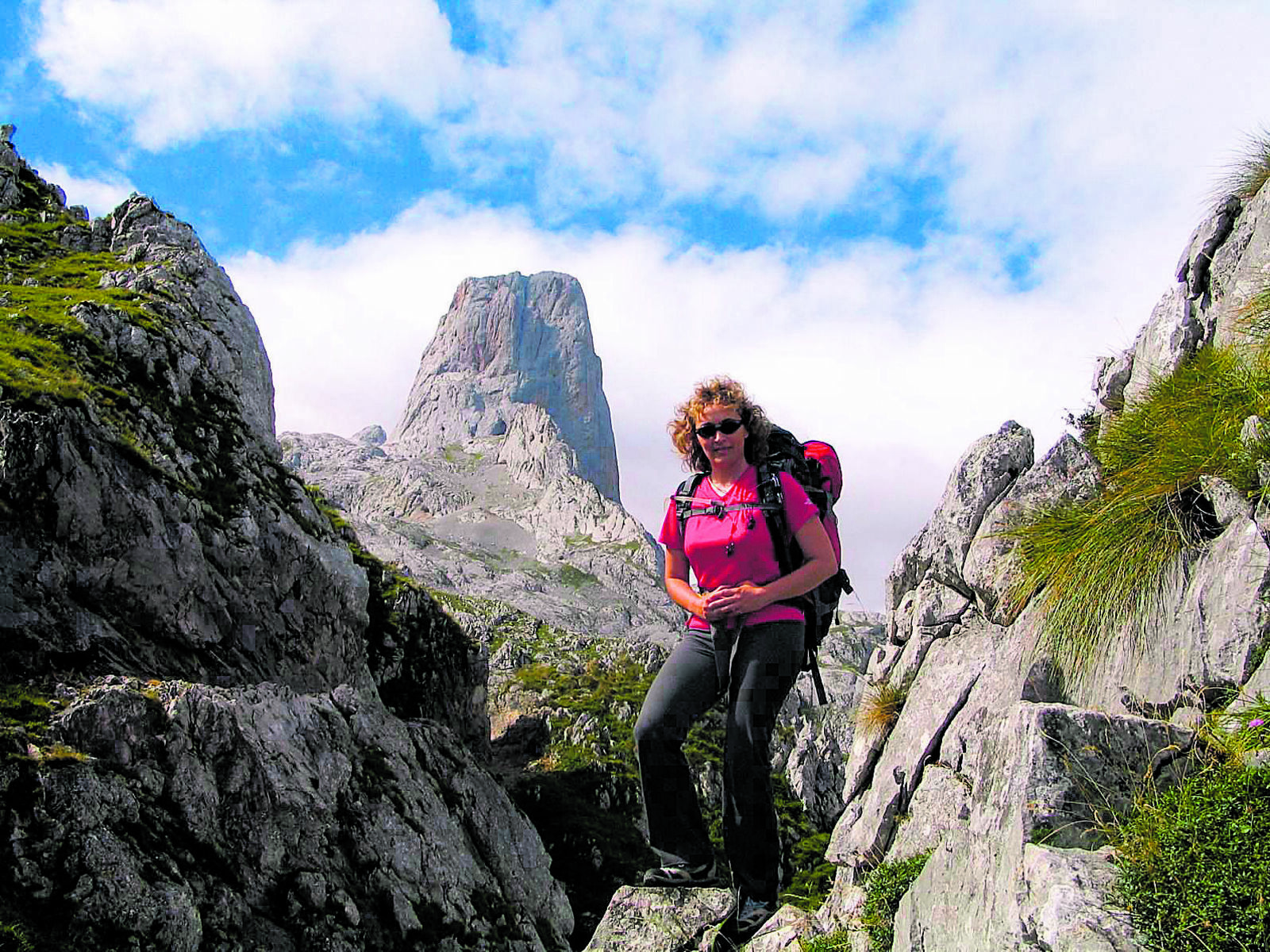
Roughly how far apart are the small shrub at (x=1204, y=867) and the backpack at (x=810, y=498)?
89.9 inches

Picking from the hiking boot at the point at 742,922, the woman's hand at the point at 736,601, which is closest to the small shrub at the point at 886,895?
the hiking boot at the point at 742,922

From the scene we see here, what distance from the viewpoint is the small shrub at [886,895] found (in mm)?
5668

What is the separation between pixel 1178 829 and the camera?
3.87 metres

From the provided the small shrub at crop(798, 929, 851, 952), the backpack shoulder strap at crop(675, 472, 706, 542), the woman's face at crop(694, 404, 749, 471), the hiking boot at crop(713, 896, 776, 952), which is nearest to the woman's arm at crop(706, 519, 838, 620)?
the backpack shoulder strap at crop(675, 472, 706, 542)

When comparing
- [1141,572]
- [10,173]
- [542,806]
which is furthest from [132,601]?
[542,806]

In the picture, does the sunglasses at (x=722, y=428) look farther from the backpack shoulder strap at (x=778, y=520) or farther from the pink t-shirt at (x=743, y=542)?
the backpack shoulder strap at (x=778, y=520)

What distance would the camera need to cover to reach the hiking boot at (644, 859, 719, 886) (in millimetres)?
5906

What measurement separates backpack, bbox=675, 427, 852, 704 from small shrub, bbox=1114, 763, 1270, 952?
7.49ft

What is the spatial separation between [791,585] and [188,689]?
19.2m

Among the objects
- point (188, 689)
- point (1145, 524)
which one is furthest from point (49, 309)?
point (1145, 524)

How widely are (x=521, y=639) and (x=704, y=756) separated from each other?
4839 cm

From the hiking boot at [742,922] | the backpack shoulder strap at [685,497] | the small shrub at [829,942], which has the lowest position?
the small shrub at [829,942]

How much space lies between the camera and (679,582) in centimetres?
643

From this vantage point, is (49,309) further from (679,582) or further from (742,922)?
(742,922)
